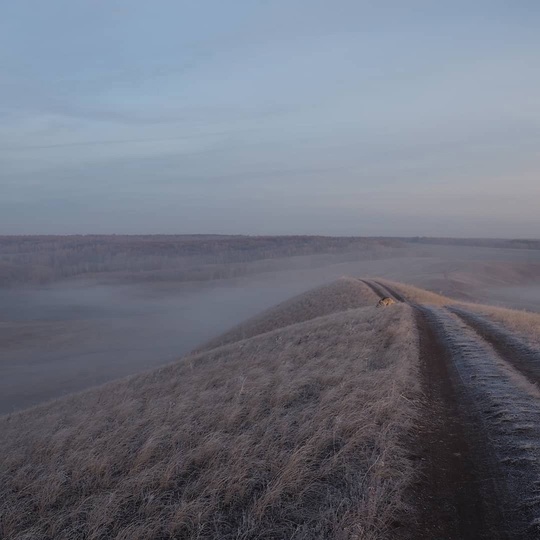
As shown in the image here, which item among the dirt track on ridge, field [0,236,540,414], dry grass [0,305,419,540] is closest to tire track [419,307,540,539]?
the dirt track on ridge

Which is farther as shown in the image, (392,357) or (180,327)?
(180,327)

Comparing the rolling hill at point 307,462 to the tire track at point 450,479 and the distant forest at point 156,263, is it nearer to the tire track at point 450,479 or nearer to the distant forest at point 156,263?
the tire track at point 450,479

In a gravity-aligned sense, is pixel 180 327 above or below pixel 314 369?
below

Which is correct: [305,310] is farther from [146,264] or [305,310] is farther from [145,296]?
[146,264]

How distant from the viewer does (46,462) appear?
8.12 m

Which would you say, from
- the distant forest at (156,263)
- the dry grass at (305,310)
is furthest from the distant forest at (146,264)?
the dry grass at (305,310)

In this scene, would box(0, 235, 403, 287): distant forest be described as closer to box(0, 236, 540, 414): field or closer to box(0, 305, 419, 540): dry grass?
box(0, 236, 540, 414): field

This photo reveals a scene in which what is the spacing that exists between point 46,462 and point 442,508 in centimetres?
601

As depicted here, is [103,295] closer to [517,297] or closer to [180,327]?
[180,327]

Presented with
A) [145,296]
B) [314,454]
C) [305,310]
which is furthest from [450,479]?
[145,296]

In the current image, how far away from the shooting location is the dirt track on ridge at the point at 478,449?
5246 mm

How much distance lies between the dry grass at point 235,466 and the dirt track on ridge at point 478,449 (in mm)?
353

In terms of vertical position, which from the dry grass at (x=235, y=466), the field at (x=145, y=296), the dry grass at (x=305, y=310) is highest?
the dry grass at (x=235, y=466)

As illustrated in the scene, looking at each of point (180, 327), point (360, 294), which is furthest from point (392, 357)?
point (180, 327)
